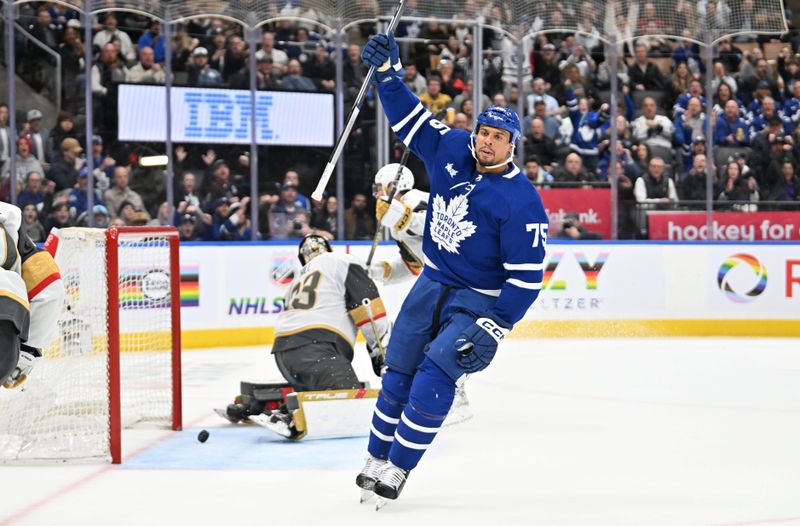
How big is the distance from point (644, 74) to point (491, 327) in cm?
716

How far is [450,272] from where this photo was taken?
353 cm

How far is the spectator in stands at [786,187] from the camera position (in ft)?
31.4

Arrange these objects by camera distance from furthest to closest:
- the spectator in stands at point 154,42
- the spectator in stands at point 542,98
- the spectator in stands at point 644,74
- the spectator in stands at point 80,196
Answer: the spectator in stands at point 644,74 → the spectator in stands at point 542,98 → the spectator in stands at point 154,42 → the spectator in stands at point 80,196

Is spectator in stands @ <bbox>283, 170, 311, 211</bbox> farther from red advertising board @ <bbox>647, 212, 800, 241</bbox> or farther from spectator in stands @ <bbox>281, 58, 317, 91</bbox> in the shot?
red advertising board @ <bbox>647, 212, 800, 241</bbox>

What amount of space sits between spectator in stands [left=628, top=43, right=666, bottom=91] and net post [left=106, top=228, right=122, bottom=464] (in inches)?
259

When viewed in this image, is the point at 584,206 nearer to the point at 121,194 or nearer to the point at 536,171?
the point at 536,171

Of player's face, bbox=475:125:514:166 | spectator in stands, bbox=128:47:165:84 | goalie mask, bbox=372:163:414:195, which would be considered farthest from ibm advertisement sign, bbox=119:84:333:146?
player's face, bbox=475:125:514:166

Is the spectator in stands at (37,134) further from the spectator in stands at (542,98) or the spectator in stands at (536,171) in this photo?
the spectator in stands at (542,98)

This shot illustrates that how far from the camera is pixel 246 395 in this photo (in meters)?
5.01

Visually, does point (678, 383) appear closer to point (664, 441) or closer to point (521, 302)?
point (664, 441)

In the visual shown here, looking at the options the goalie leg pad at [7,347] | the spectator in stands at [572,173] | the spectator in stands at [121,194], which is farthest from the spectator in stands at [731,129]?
the goalie leg pad at [7,347]

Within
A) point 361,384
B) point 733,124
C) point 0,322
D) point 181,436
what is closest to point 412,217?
point 361,384

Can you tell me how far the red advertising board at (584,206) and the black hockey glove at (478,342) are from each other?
5.94m

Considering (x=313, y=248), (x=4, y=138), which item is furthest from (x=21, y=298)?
(x=4, y=138)
